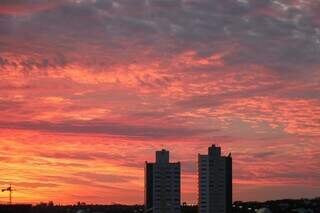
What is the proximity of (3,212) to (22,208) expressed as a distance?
6.81 meters

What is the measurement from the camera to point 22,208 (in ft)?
586

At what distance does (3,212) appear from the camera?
566 ft
